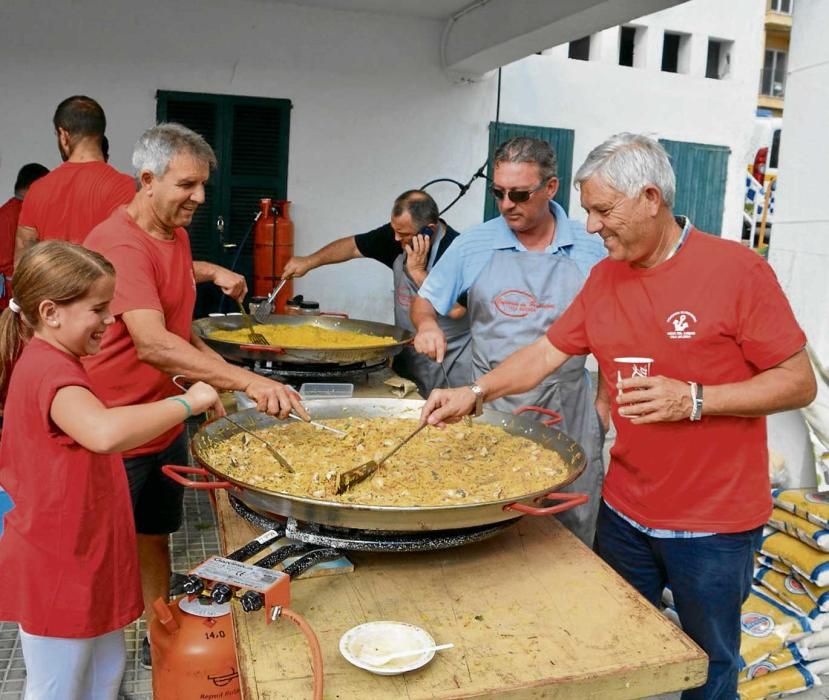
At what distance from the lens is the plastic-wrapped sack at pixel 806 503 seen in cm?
332

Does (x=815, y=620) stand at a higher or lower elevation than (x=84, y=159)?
lower

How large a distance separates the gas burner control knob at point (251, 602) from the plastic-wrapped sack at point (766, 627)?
2.31 metres

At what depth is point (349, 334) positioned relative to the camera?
4.35 metres

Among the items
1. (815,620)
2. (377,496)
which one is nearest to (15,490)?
(377,496)

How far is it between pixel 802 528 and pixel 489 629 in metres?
2.20

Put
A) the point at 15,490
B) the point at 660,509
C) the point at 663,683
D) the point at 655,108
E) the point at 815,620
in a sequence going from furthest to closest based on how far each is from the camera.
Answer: the point at 655,108, the point at 815,620, the point at 660,509, the point at 15,490, the point at 663,683

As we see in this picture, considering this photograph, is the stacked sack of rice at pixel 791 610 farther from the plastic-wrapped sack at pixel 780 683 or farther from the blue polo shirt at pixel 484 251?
the blue polo shirt at pixel 484 251

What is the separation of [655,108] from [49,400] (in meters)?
7.87

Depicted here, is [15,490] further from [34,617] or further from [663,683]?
[663,683]

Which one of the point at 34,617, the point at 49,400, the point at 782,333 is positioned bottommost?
the point at 34,617

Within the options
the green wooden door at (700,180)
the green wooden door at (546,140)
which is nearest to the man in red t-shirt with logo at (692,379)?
the green wooden door at (546,140)

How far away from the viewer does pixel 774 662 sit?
10.7ft

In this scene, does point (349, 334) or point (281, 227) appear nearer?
point (349, 334)

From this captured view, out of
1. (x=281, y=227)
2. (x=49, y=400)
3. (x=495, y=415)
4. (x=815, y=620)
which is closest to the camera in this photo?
(x=49, y=400)
